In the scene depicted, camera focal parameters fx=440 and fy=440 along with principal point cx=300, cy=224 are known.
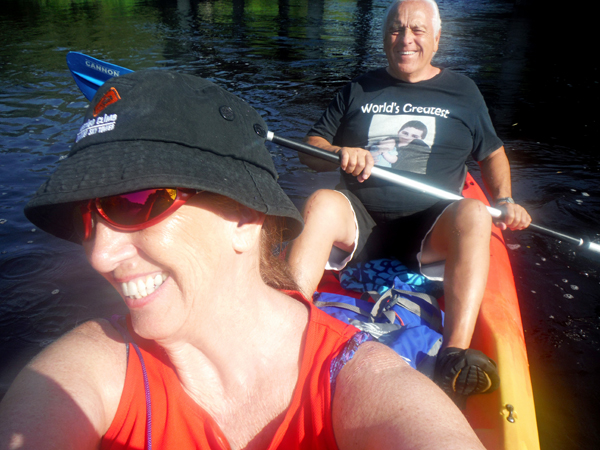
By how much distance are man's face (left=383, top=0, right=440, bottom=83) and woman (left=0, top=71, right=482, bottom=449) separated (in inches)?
89.5

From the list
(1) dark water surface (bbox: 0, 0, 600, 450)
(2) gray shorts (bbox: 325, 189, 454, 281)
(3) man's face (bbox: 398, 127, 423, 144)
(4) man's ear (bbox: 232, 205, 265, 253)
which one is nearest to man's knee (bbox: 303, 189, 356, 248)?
(2) gray shorts (bbox: 325, 189, 454, 281)

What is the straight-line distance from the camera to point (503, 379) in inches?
83.0

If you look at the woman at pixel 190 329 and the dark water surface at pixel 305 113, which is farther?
the dark water surface at pixel 305 113

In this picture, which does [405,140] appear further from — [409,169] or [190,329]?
[190,329]

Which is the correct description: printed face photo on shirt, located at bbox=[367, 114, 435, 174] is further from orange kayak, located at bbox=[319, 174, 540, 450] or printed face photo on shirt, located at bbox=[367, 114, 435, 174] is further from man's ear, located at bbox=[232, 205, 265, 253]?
man's ear, located at bbox=[232, 205, 265, 253]

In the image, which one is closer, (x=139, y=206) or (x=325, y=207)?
(x=139, y=206)

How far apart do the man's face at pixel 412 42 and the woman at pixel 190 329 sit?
227cm

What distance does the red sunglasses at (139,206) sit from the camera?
110 centimetres

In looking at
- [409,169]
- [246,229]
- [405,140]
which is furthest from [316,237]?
[246,229]

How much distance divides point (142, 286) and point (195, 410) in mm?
427

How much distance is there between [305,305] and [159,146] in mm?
739

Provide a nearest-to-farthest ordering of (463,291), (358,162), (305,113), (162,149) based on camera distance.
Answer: (162,149), (463,291), (358,162), (305,113)

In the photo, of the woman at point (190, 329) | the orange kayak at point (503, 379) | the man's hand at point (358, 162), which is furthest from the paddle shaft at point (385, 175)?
the woman at point (190, 329)

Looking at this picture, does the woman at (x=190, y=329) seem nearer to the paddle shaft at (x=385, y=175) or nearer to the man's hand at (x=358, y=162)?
the man's hand at (x=358, y=162)
